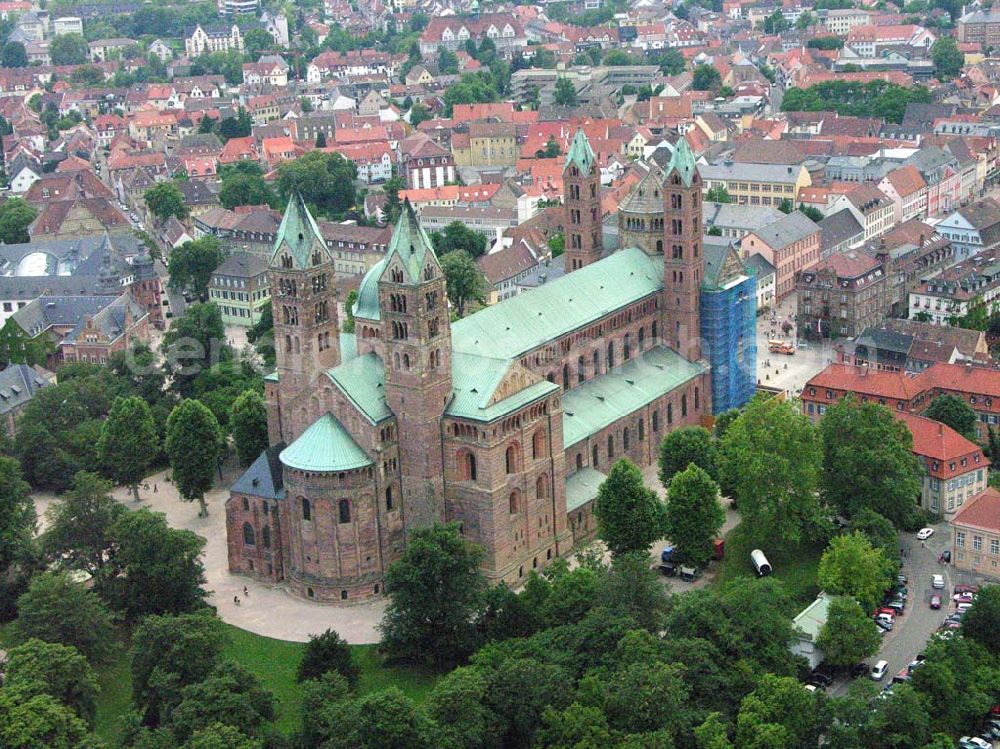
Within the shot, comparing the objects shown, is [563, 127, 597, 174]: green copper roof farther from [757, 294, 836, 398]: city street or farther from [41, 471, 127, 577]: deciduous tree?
[41, 471, 127, 577]: deciduous tree

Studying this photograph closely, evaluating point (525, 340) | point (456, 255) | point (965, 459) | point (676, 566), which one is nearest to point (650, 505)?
→ point (676, 566)

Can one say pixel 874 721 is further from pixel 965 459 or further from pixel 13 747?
pixel 13 747

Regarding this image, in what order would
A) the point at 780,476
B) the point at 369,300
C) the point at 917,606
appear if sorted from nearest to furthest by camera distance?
the point at 917,606
the point at 780,476
the point at 369,300

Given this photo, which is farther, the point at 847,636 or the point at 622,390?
the point at 622,390

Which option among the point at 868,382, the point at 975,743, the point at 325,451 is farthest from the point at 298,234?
the point at 975,743

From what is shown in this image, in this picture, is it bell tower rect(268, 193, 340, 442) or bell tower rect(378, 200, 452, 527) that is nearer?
bell tower rect(378, 200, 452, 527)

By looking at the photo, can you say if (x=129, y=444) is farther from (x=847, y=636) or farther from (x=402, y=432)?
(x=847, y=636)

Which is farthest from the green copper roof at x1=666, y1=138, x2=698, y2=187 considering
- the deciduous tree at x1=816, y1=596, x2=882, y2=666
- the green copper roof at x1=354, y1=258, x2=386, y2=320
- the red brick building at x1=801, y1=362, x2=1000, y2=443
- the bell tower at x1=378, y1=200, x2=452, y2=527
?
the deciduous tree at x1=816, y1=596, x2=882, y2=666

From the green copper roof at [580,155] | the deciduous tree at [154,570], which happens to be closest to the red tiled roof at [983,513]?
the green copper roof at [580,155]
